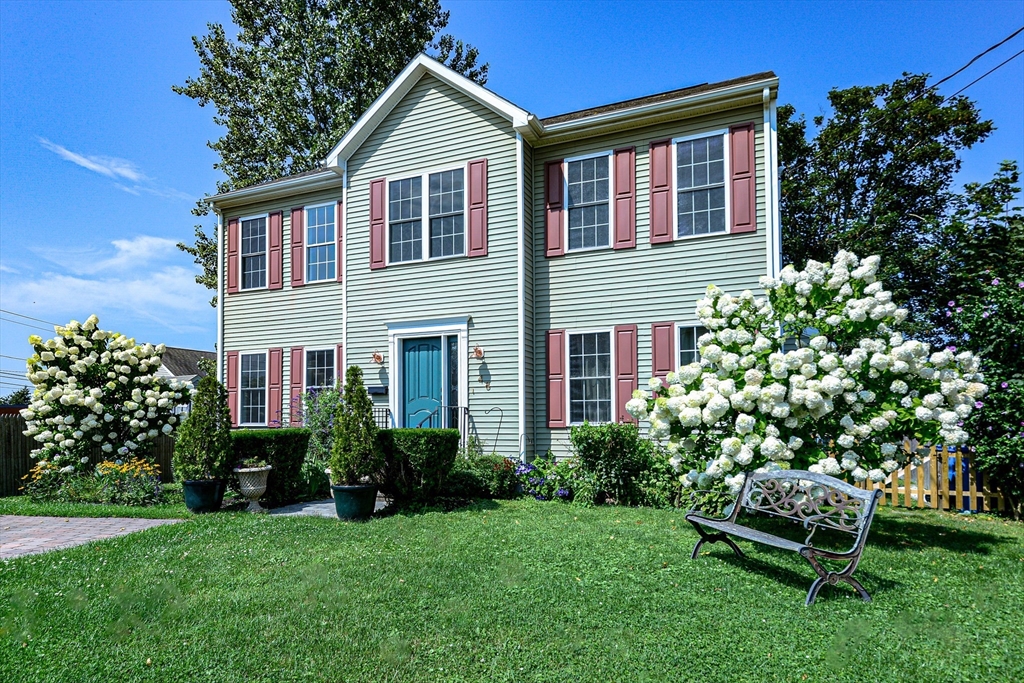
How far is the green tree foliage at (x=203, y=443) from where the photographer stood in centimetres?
801

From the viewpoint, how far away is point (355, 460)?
24.3 ft

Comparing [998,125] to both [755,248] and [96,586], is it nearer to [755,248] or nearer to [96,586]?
[755,248]

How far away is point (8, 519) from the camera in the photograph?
813 centimetres

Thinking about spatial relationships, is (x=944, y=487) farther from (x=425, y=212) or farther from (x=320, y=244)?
(x=320, y=244)

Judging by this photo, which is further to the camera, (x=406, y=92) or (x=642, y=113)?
(x=406, y=92)

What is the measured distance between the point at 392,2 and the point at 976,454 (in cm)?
2031

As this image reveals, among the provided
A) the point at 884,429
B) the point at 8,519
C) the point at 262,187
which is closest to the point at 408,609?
the point at 884,429

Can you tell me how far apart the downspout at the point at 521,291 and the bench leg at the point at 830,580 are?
5.84m

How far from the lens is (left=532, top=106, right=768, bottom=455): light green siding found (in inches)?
362

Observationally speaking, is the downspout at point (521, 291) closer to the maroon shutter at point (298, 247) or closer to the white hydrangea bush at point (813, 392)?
the white hydrangea bush at point (813, 392)

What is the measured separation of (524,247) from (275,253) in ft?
19.9

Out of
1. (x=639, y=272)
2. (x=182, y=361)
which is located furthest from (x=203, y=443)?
(x=182, y=361)

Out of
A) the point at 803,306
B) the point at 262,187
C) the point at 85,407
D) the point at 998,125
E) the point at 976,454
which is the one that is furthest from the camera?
the point at 998,125

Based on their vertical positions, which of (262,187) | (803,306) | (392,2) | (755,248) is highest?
(392,2)
